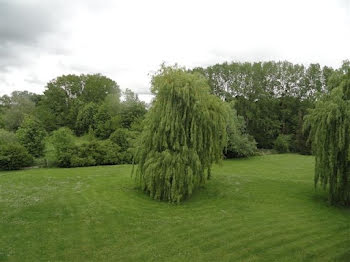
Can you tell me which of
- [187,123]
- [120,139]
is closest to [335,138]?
[187,123]

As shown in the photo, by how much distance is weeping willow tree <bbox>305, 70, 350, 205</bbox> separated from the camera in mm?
11359

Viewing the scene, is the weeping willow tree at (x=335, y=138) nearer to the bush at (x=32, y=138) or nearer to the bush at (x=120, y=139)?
the bush at (x=120, y=139)

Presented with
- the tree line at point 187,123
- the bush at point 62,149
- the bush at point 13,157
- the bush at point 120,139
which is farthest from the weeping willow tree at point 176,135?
the bush at point 13,157

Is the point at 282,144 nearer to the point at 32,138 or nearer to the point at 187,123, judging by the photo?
the point at 187,123

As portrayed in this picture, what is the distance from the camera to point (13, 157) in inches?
851

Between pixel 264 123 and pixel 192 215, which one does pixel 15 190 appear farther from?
pixel 264 123

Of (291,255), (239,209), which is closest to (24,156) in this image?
(239,209)

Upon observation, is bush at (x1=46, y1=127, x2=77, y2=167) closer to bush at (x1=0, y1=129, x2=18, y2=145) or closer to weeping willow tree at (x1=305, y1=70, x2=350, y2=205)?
bush at (x1=0, y1=129, x2=18, y2=145)

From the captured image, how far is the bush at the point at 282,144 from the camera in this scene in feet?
123

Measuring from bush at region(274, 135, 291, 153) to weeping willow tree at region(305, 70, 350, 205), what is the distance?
2609 centimetres

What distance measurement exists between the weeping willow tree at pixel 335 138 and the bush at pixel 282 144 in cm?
2609

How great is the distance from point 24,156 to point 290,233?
2222 cm

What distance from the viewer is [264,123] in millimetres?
39719

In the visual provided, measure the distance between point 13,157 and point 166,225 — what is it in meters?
18.1
